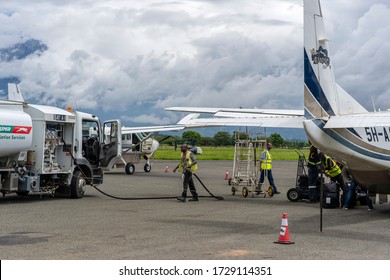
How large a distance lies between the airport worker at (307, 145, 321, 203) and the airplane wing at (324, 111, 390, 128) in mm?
3899

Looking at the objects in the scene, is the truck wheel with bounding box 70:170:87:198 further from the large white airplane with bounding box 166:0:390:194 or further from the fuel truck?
the large white airplane with bounding box 166:0:390:194

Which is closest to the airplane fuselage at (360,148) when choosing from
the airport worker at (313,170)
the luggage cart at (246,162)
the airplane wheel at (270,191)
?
the airport worker at (313,170)

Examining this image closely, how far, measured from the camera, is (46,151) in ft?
56.8

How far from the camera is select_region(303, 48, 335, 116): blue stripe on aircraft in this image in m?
14.3

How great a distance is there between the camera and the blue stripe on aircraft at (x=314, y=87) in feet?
46.9

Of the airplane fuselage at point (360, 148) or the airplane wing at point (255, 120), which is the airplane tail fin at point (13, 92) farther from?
the airplane fuselage at point (360, 148)

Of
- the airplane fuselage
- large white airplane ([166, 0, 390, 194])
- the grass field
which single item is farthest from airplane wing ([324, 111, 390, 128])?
the grass field

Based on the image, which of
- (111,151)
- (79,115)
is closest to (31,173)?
(79,115)

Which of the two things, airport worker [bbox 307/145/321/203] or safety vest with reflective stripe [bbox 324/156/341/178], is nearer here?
airport worker [bbox 307/145/321/203]

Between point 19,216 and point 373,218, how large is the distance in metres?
8.57

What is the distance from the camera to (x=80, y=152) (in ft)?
60.6

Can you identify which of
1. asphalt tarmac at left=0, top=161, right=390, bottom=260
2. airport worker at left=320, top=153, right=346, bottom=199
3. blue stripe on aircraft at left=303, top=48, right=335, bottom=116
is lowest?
asphalt tarmac at left=0, top=161, right=390, bottom=260

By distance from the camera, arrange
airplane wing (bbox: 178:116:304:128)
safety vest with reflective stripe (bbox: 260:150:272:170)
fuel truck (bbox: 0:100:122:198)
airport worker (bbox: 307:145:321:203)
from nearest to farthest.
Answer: airplane wing (bbox: 178:116:304:128) → fuel truck (bbox: 0:100:122:198) → airport worker (bbox: 307:145:321:203) → safety vest with reflective stripe (bbox: 260:150:272:170)

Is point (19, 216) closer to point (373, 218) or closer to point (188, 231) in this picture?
point (188, 231)
